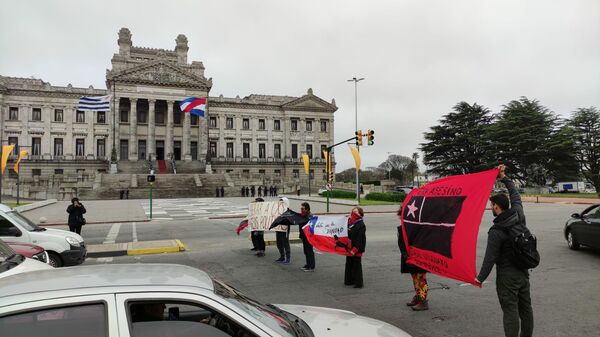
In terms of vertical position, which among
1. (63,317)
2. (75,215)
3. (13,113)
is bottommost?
(75,215)

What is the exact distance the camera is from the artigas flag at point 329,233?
8.75 meters

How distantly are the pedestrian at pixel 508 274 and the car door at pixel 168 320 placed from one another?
341 cm

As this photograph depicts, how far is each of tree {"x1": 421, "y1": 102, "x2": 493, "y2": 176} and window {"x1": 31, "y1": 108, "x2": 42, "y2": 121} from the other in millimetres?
60661

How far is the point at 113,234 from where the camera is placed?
1761 centimetres

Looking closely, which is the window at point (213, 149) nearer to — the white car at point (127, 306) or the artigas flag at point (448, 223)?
the artigas flag at point (448, 223)

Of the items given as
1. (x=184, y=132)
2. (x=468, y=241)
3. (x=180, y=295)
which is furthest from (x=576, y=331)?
(x=184, y=132)

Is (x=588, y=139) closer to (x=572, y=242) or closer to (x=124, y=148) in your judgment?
(x=572, y=242)

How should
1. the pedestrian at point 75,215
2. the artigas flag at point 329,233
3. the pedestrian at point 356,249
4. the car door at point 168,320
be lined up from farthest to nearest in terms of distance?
1. the pedestrian at point 75,215
2. the artigas flag at point 329,233
3. the pedestrian at point 356,249
4. the car door at point 168,320

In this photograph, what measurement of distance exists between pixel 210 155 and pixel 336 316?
7244 cm

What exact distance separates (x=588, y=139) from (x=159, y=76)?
64558mm

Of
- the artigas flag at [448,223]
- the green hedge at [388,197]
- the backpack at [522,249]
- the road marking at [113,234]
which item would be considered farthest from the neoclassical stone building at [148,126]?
the backpack at [522,249]

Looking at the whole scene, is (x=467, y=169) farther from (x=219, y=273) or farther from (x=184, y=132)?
(x=219, y=273)

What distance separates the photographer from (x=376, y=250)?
1262 cm

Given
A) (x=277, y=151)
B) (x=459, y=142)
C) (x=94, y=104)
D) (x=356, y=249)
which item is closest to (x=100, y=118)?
(x=277, y=151)
